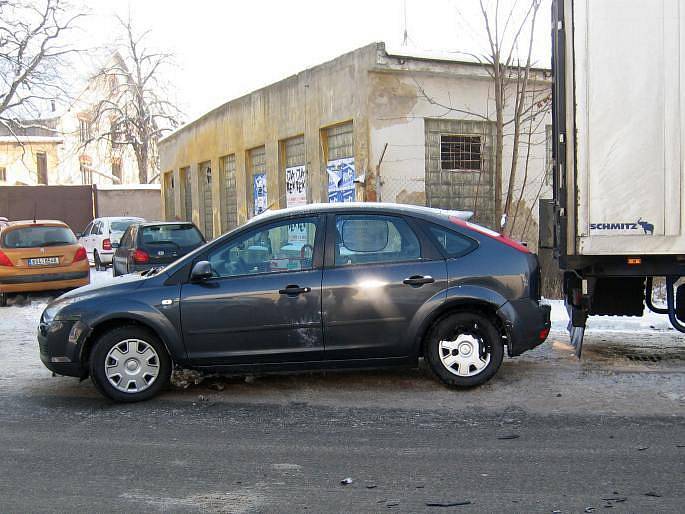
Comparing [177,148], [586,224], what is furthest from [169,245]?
[177,148]

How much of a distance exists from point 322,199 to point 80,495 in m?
11.4

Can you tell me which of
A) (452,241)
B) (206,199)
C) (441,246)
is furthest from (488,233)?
(206,199)

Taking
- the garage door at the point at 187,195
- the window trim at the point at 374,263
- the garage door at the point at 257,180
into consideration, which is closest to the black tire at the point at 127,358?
the window trim at the point at 374,263

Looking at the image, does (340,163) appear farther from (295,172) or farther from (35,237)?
(35,237)

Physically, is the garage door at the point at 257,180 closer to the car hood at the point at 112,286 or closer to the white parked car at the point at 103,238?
the white parked car at the point at 103,238

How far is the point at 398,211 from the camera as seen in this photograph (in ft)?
20.2

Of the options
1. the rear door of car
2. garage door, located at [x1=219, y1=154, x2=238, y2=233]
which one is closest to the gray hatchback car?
the rear door of car

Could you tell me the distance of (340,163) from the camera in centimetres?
1439

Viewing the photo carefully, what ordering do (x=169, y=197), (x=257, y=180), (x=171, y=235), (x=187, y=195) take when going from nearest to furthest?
(x=171, y=235), (x=257, y=180), (x=187, y=195), (x=169, y=197)

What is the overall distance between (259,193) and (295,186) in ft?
7.98

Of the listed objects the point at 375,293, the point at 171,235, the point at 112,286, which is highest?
the point at 171,235

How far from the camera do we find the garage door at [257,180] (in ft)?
60.2

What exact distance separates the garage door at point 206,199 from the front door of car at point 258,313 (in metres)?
17.5

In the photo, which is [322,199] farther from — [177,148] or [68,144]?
[68,144]
